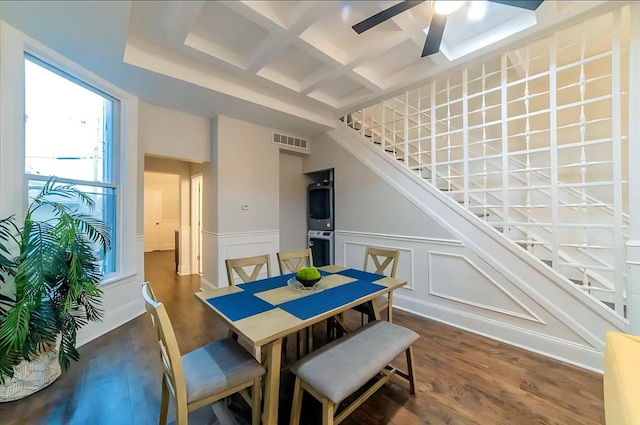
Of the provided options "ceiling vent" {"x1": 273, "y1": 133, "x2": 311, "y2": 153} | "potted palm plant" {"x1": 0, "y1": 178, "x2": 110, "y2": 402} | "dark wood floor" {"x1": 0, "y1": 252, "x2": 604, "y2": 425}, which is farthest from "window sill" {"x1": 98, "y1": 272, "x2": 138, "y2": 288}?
"ceiling vent" {"x1": 273, "y1": 133, "x2": 311, "y2": 153}

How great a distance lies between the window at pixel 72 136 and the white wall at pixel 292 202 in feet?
8.71

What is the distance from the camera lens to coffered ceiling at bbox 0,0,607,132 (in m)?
1.86

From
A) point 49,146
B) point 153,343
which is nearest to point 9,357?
point 153,343

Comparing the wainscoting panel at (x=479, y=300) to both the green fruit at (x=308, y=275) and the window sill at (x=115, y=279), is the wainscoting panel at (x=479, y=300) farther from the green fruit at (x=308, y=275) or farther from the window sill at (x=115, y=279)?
the window sill at (x=115, y=279)

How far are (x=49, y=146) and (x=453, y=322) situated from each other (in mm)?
4465

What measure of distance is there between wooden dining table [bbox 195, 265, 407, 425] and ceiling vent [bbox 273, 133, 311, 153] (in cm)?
282

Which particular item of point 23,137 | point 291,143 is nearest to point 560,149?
point 291,143

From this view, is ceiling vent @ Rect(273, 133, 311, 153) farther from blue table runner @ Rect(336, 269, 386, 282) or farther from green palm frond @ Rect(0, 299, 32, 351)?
green palm frond @ Rect(0, 299, 32, 351)

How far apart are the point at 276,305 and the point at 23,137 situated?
96.3 inches

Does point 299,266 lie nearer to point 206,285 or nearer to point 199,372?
point 199,372

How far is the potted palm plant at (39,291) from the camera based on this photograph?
1611 mm

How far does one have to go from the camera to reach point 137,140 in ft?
10.1

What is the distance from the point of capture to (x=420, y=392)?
1.79 metres

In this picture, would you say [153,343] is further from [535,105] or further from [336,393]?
[535,105]
